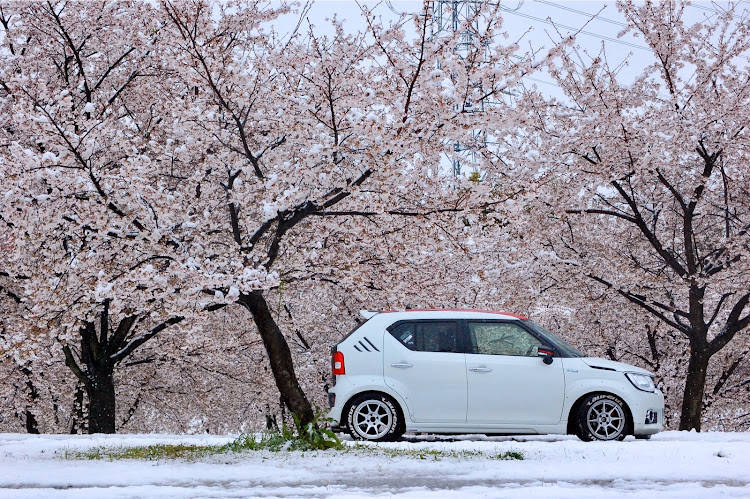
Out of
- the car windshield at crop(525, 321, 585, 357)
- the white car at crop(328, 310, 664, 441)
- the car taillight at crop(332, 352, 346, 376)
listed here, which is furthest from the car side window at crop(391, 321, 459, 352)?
the car windshield at crop(525, 321, 585, 357)

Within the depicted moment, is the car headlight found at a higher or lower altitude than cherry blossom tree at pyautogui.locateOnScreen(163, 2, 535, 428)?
lower

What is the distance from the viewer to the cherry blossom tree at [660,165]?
49.8 feet

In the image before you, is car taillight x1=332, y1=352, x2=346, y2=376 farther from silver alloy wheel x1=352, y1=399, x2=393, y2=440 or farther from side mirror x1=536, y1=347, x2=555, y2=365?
side mirror x1=536, y1=347, x2=555, y2=365

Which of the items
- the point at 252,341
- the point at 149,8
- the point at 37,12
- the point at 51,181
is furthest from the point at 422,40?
the point at 252,341

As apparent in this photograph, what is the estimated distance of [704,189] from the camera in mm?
16875

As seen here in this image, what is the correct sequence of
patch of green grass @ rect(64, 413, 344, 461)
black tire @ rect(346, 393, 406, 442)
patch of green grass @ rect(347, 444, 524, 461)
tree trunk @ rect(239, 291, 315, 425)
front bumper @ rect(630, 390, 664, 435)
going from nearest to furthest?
patch of green grass @ rect(347, 444, 524, 461) → patch of green grass @ rect(64, 413, 344, 461) → front bumper @ rect(630, 390, 664, 435) → black tire @ rect(346, 393, 406, 442) → tree trunk @ rect(239, 291, 315, 425)

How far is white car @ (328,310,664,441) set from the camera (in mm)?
9867

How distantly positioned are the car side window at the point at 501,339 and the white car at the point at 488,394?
0.03 meters

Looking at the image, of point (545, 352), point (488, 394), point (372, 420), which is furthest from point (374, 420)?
point (545, 352)

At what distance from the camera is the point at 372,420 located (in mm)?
9977

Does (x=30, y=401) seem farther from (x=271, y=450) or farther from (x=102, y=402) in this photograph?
(x=271, y=450)

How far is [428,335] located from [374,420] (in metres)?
1.29

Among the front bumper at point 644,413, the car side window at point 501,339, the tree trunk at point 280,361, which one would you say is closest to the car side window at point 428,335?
the car side window at point 501,339

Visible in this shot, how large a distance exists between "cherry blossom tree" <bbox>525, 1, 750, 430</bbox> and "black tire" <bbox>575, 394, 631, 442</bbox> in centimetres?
605
